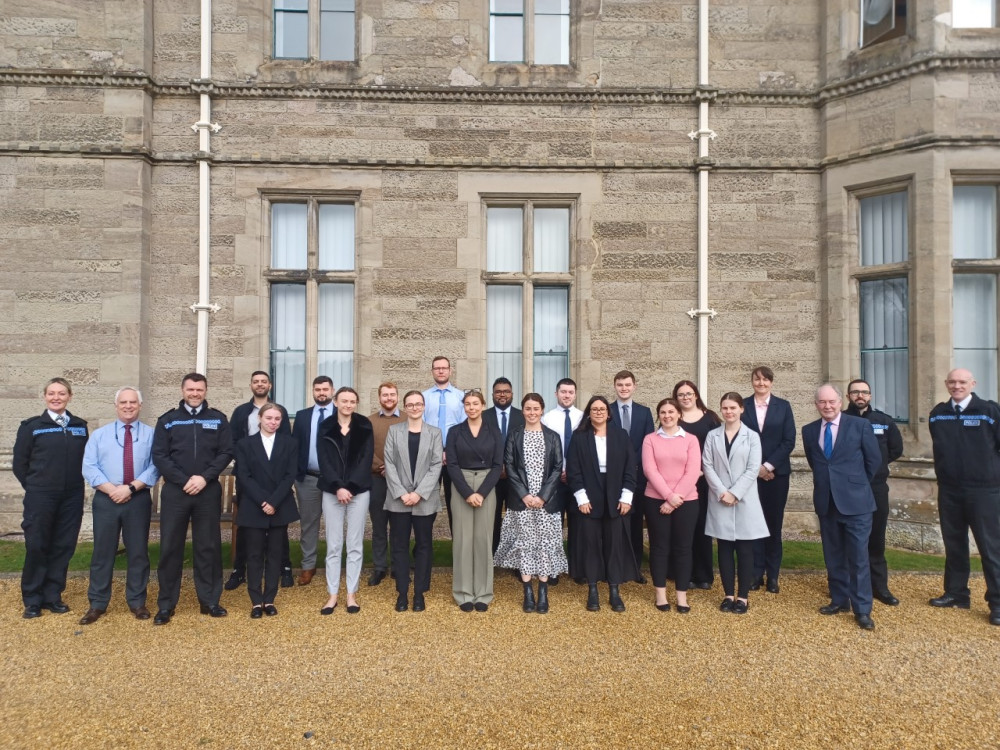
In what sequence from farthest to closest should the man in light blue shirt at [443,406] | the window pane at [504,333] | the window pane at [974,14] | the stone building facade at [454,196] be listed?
the window pane at [504,333] → the stone building facade at [454,196] → the window pane at [974,14] → the man in light blue shirt at [443,406]

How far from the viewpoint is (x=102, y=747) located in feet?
9.52

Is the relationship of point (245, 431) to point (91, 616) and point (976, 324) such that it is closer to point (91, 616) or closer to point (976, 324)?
point (91, 616)

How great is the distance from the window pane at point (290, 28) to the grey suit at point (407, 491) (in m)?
5.51

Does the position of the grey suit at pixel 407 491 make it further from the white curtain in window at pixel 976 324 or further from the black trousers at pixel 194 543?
the white curtain in window at pixel 976 324

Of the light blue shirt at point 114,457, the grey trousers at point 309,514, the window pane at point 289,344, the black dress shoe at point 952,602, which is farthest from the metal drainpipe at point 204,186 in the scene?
the black dress shoe at point 952,602

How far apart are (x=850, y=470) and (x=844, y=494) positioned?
194 mm

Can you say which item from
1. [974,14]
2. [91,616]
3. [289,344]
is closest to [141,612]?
[91,616]

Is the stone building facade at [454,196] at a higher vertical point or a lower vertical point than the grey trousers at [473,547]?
higher

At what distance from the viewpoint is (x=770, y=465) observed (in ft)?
16.9

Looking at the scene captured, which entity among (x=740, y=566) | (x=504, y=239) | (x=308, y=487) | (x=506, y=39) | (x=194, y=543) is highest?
(x=506, y=39)

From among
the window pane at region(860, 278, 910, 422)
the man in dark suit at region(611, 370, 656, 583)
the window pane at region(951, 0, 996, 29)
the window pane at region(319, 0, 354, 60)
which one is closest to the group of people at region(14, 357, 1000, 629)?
the man in dark suit at region(611, 370, 656, 583)

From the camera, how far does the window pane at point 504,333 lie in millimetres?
7641

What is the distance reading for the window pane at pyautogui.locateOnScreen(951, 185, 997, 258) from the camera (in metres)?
6.92

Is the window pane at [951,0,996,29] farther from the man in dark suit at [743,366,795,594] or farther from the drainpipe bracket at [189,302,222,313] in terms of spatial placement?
the drainpipe bracket at [189,302,222,313]
